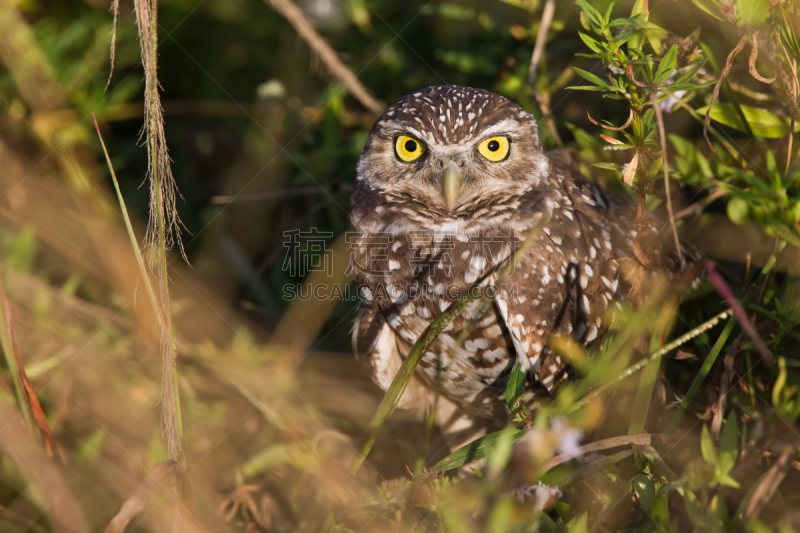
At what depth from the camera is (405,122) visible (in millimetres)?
Result: 1977

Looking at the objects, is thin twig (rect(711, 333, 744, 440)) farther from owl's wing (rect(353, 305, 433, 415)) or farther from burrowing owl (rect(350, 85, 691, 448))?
owl's wing (rect(353, 305, 433, 415))

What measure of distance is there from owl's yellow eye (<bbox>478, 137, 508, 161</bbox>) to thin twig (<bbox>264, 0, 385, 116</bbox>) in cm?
87

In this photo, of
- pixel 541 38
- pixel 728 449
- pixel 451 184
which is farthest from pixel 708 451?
pixel 541 38

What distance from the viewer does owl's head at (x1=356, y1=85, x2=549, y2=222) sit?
194 cm

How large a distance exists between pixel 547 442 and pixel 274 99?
2.31 meters

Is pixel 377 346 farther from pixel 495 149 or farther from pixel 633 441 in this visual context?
pixel 633 441

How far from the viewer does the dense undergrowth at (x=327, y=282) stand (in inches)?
56.6

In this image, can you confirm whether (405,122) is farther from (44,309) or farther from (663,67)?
(44,309)

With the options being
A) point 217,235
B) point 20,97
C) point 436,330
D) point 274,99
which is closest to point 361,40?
point 274,99

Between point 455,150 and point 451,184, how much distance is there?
154 millimetres

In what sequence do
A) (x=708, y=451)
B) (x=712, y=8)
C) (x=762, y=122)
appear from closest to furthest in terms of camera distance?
(x=708, y=451), (x=712, y=8), (x=762, y=122)

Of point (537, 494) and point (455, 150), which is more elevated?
point (455, 150)

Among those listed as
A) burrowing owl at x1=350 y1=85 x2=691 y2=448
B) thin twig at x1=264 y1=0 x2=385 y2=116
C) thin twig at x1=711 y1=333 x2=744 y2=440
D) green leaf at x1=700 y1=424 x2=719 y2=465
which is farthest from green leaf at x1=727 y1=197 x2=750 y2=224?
thin twig at x1=264 y1=0 x2=385 y2=116

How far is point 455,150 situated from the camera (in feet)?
6.44
